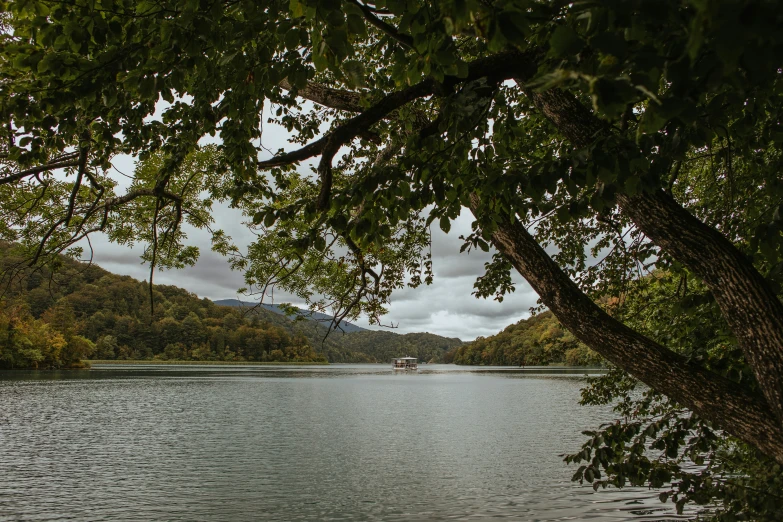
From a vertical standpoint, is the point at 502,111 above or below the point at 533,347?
above

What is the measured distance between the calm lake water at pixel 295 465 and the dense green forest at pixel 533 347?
91.7 inches

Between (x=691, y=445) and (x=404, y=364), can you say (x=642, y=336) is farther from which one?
(x=404, y=364)

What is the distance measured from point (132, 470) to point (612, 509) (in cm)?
1277

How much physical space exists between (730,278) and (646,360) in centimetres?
87

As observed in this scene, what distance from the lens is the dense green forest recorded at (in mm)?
7195

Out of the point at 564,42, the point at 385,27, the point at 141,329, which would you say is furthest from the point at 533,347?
the point at 141,329

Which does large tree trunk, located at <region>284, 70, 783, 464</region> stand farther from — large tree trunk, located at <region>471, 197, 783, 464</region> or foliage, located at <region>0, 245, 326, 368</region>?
foliage, located at <region>0, 245, 326, 368</region>

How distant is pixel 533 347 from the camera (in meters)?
7.30

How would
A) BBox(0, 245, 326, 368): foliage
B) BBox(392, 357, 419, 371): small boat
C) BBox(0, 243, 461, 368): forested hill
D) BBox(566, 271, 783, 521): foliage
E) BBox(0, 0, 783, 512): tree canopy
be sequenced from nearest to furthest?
BBox(0, 0, 783, 512): tree canopy, BBox(566, 271, 783, 521): foliage, BBox(0, 243, 461, 368): forested hill, BBox(0, 245, 326, 368): foliage, BBox(392, 357, 419, 371): small boat

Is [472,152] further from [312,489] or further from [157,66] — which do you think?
[312,489]

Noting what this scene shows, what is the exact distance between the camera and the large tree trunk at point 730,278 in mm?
3131

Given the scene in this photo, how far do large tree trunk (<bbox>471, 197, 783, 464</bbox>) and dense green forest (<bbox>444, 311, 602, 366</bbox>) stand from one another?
1498 millimetres

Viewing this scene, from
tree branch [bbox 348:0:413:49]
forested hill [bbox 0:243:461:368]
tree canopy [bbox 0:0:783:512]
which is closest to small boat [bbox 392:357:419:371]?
forested hill [bbox 0:243:461:368]

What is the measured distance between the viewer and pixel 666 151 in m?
2.65
